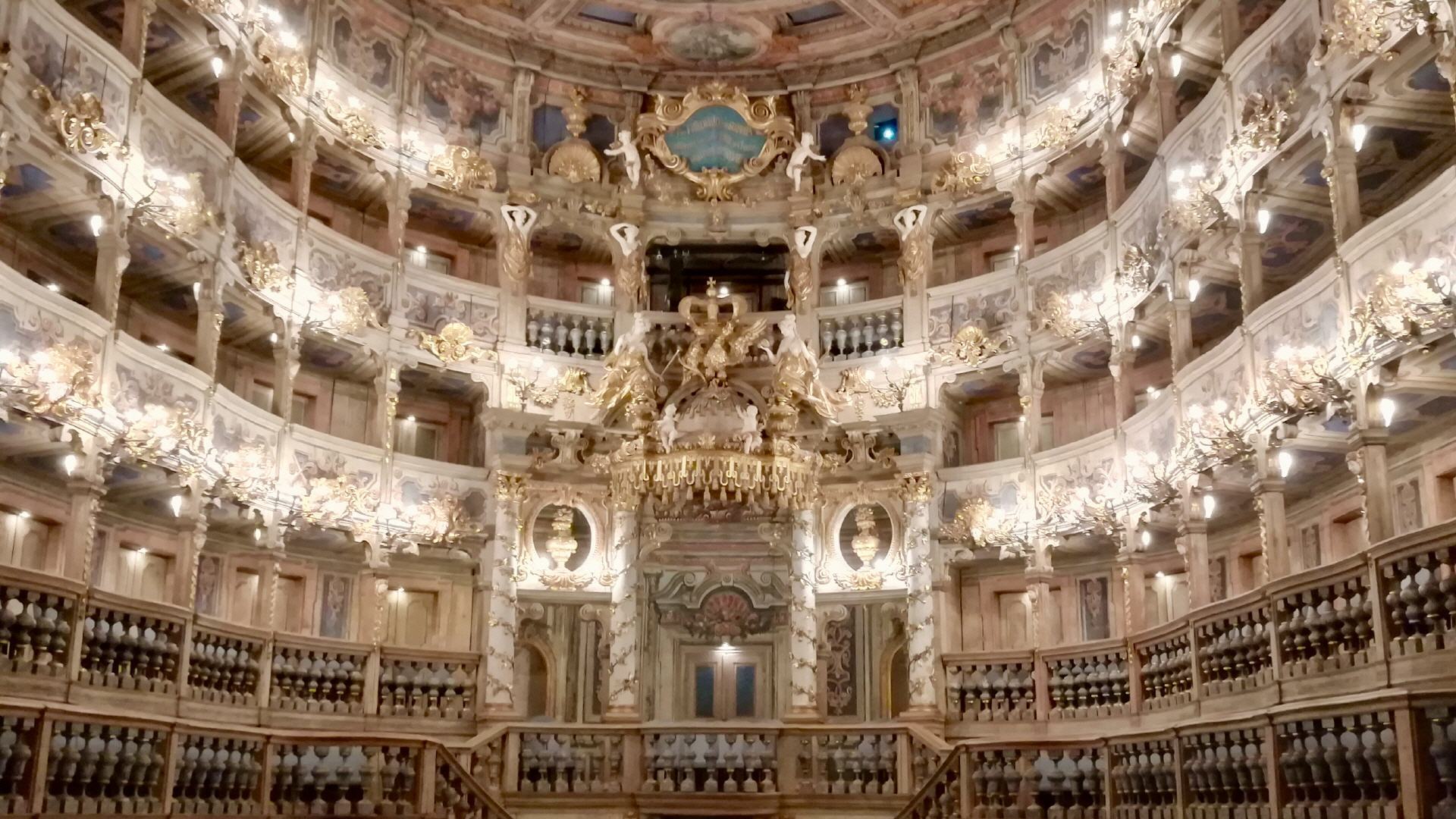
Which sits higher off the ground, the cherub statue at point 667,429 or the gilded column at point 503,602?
the cherub statue at point 667,429

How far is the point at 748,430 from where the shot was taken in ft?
76.9

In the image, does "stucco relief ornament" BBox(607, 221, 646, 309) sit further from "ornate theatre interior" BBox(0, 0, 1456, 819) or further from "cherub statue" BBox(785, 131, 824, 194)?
"cherub statue" BBox(785, 131, 824, 194)

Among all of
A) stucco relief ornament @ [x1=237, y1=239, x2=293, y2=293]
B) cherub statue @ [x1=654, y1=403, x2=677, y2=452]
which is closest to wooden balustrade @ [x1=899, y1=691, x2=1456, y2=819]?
cherub statue @ [x1=654, y1=403, x2=677, y2=452]

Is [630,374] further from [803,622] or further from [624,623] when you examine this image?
[803,622]

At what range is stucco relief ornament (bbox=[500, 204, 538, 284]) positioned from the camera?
28.2 metres

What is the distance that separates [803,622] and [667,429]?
520 centimetres

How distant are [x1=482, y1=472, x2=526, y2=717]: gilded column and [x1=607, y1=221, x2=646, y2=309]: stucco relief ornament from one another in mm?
4733

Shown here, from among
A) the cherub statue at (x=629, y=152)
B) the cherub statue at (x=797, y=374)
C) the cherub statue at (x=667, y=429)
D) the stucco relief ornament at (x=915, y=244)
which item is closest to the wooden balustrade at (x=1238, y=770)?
the cherub statue at (x=667, y=429)

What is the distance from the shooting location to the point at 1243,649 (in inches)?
656

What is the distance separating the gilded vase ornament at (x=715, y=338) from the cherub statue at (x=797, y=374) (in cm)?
47

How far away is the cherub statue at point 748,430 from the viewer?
916 inches

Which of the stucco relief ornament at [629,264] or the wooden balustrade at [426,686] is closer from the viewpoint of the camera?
the wooden balustrade at [426,686]

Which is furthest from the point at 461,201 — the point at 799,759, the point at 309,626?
the point at 799,759

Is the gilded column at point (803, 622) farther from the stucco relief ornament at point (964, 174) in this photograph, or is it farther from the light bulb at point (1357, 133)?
the light bulb at point (1357, 133)
